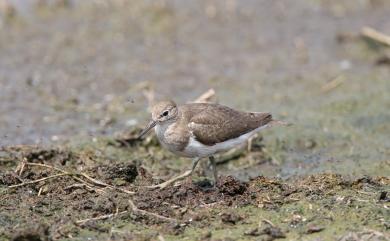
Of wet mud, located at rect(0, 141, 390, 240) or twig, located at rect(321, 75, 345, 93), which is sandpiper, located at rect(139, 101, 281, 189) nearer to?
wet mud, located at rect(0, 141, 390, 240)

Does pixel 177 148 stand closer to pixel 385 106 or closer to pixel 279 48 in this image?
pixel 385 106

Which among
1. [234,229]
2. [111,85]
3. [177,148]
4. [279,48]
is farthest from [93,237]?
[279,48]

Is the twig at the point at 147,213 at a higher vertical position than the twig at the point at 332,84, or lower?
lower

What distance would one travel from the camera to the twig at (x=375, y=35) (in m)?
13.7

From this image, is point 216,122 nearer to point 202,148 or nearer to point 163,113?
point 202,148

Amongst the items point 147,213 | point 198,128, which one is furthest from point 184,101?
point 147,213

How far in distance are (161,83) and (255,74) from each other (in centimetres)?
164

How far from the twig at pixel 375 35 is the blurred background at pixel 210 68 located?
2 cm

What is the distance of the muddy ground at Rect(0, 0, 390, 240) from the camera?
7566 millimetres

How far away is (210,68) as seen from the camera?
13.9 meters

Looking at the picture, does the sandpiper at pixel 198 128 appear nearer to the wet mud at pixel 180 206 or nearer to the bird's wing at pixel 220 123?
the bird's wing at pixel 220 123

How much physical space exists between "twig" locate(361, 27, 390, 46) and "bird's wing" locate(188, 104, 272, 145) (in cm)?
494

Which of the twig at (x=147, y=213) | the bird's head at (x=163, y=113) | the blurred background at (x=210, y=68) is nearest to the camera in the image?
the twig at (x=147, y=213)

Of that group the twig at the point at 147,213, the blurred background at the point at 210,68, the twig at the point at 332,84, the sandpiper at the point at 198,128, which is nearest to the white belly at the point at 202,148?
the sandpiper at the point at 198,128
